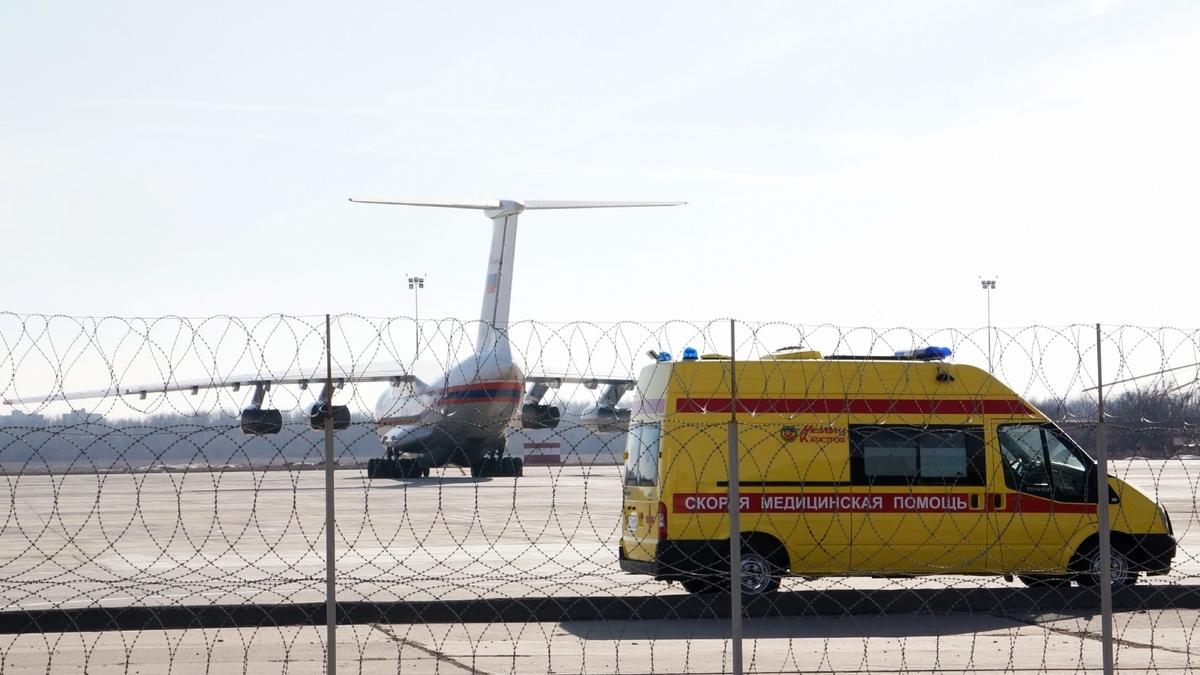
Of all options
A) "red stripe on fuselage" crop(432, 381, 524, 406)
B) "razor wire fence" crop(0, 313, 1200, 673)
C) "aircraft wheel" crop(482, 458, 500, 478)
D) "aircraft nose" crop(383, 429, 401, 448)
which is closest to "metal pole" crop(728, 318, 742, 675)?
"razor wire fence" crop(0, 313, 1200, 673)

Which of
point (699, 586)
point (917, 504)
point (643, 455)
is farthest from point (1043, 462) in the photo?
point (643, 455)

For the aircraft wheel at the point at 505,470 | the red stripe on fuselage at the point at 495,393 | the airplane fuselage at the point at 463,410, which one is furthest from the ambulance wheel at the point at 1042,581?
the aircraft wheel at the point at 505,470

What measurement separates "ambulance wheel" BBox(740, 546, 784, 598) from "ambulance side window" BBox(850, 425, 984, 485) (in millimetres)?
1032

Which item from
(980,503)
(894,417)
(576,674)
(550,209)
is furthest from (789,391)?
(550,209)

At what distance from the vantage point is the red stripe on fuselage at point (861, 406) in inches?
476

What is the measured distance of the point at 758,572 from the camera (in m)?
12.1

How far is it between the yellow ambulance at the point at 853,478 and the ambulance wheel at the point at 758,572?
0.04 feet

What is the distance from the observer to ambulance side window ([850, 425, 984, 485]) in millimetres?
12219

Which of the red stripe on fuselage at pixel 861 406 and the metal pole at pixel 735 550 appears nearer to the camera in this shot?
the metal pole at pixel 735 550

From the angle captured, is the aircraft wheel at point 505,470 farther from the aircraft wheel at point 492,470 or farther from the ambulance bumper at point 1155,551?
the ambulance bumper at point 1155,551

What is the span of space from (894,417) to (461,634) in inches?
172

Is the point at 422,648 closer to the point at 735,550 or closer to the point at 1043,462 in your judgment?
the point at 735,550

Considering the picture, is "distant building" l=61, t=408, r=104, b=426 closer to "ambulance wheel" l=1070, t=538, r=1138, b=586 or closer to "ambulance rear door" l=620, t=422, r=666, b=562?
"ambulance rear door" l=620, t=422, r=666, b=562

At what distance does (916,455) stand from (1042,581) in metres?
1.88
